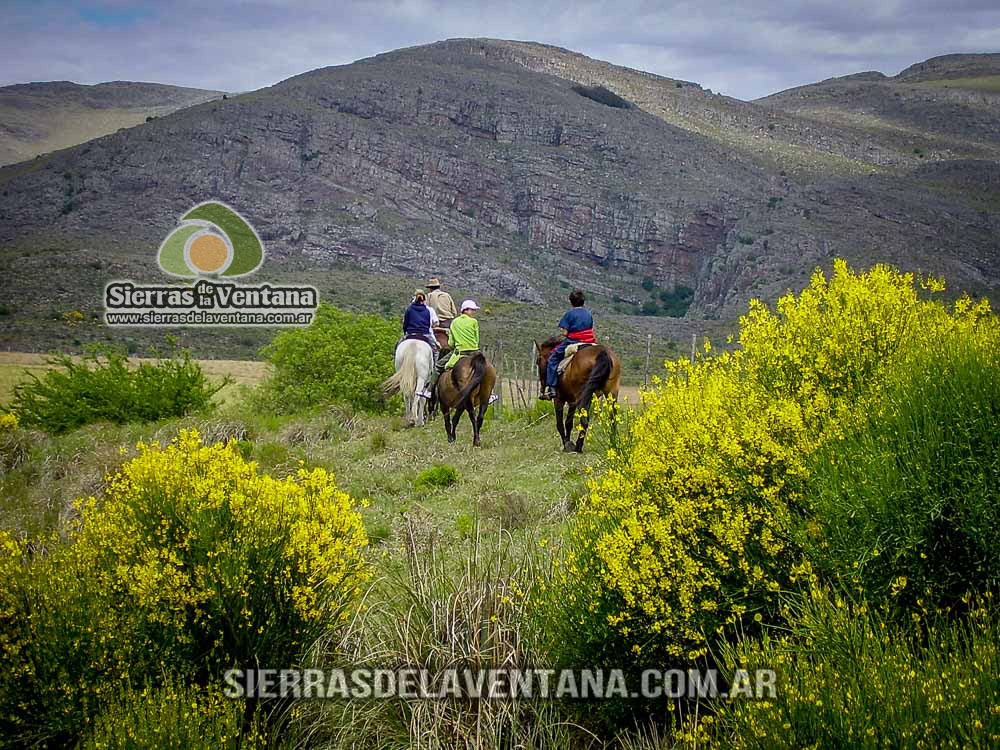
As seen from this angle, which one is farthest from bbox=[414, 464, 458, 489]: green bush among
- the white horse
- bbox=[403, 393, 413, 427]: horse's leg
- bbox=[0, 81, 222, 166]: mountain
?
bbox=[0, 81, 222, 166]: mountain

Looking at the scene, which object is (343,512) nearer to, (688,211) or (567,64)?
(688,211)

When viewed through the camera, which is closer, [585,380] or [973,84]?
[585,380]

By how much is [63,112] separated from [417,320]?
593ft

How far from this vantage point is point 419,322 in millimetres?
16328

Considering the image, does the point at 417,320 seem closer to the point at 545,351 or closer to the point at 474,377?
the point at 474,377

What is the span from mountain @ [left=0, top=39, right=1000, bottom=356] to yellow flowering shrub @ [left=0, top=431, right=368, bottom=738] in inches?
1897

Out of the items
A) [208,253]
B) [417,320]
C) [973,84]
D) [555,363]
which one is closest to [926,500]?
[555,363]

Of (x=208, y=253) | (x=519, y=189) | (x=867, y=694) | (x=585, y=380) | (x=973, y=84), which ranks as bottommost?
(x=867, y=694)

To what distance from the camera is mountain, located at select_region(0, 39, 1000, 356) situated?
67.7 m

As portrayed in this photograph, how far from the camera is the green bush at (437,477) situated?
38.1 feet

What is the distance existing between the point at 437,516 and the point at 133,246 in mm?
60775

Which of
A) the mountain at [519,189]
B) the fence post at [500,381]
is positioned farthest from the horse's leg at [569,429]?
the mountain at [519,189]

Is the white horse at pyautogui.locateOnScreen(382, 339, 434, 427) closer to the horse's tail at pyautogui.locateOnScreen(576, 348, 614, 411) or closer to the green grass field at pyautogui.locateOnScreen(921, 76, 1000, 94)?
the horse's tail at pyautogui.locateOnScreen(576, 348, 614, 411)

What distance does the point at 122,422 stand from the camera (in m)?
18.1
